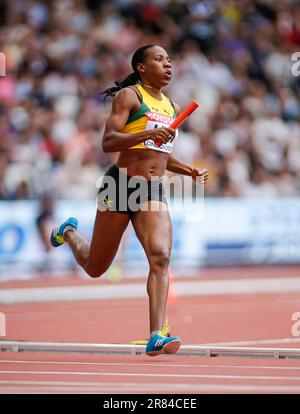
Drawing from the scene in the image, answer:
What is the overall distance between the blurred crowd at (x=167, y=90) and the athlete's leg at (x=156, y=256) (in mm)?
9467

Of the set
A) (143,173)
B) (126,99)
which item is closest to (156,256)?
(143,173)

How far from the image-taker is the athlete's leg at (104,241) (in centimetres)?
860

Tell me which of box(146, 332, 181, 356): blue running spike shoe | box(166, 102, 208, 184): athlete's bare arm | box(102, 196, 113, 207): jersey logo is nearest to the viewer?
box(146, 332, 181, 356): blue running spike shoe

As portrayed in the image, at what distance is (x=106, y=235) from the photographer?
8.66m

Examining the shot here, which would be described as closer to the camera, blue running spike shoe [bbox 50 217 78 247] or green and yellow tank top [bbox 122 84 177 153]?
green and yellow tank top [bbox 122 84 177 153]

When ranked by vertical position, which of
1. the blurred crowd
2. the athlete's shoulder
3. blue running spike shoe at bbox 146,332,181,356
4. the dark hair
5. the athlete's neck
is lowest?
blue running spike shoe at bbox 146,332,181,356

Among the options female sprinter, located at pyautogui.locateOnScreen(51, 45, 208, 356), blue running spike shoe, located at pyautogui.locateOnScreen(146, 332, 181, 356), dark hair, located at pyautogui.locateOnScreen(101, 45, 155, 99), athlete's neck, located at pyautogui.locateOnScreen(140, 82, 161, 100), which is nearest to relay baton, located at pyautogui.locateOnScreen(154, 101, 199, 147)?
female sprinter, located at pyautogui.locateOnScreen(51, 45, 208, 356)

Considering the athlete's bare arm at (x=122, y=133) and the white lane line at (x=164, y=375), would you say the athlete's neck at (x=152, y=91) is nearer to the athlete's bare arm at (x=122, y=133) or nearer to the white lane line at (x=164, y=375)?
the athlete's bare arm at (x=122, y=133)

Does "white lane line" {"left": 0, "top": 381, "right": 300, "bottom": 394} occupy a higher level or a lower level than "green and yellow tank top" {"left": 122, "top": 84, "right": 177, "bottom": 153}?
lower

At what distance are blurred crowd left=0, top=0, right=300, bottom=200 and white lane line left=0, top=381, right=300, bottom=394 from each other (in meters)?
10.6

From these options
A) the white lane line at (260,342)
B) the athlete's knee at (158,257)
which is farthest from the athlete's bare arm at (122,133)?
the white lane line at (260,342)

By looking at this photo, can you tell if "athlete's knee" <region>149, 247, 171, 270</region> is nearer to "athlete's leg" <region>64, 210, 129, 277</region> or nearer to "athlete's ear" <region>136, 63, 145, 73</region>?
"athlete's leg" <region>64, 210, 129, 277</region>

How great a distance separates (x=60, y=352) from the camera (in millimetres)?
9086

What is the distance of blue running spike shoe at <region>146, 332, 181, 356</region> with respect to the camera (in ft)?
25.9
